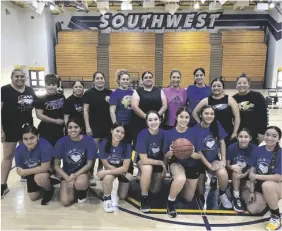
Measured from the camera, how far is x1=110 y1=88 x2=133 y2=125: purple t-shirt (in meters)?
3.69

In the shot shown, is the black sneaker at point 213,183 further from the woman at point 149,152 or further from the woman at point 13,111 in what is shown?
the woman at point 13,111

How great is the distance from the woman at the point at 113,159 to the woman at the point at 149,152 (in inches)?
7.3

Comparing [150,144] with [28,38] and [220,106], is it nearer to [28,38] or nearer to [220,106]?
[220,106]

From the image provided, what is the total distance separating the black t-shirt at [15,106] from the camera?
3428 mm

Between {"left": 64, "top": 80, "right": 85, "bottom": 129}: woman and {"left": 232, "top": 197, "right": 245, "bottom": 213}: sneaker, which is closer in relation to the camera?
{"left": 232, "top": 197, "right": 245, "bottom": 213}: sneaker

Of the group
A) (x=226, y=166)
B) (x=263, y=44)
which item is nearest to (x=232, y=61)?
(x=263, y=44)

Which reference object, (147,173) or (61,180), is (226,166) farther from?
(61,180)

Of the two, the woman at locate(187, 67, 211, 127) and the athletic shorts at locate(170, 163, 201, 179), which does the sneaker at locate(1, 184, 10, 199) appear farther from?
the woman at locate(187, 67, 211, 127)

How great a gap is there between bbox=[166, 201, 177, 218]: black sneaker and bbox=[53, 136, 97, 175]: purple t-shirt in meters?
1.06

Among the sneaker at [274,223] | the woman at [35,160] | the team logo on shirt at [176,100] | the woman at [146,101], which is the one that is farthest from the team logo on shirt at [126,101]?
the sneaker at [274,223]

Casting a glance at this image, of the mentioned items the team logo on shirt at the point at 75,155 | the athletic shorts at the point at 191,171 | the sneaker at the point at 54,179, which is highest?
the team logo on shirt at the point at 75,155

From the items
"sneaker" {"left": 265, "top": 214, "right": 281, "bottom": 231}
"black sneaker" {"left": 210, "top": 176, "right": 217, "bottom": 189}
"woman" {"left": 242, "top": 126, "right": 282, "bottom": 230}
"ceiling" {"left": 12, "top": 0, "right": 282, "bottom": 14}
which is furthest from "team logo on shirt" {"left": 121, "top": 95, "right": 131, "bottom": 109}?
"ceiling" {"left": 12, "top": 0, "right": 282, "bottom": 14}

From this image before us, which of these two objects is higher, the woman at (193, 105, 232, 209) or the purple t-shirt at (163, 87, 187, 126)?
the purple t-shirt at (163, 87, 187, 126)

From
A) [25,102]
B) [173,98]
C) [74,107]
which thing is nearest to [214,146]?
[173,98]
